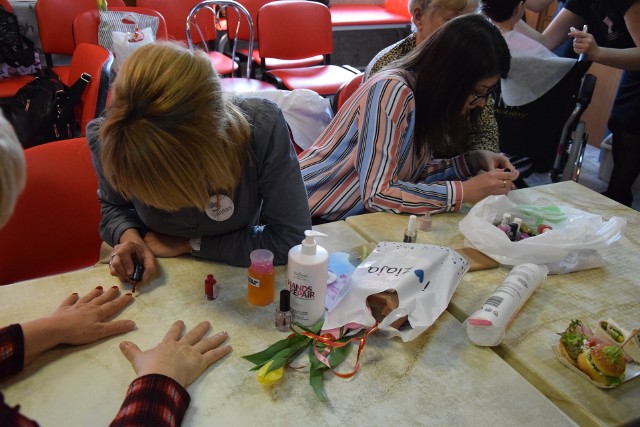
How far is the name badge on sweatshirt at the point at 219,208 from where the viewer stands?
4.03ft

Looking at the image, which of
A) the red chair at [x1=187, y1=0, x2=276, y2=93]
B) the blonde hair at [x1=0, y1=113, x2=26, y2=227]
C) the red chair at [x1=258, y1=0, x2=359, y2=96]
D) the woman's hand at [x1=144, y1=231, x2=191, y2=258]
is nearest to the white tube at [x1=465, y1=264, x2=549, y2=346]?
the woman's hand at [x1=144, y1=231, x2=191, y2=258]

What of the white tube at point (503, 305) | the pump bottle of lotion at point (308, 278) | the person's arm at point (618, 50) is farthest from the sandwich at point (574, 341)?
the person's arm at point (618, 50)

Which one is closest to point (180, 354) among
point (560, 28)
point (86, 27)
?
point (560, 28)

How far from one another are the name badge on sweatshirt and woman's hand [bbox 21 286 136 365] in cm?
26

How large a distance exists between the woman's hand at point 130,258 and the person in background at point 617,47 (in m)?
2.11

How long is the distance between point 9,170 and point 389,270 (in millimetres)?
728

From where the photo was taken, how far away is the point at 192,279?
3.95 ft

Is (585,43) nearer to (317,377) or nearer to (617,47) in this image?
(617,47)

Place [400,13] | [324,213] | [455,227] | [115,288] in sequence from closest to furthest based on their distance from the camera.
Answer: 1. [115,288]
2. [455,227]
3. [324,213]
4. [400,13]

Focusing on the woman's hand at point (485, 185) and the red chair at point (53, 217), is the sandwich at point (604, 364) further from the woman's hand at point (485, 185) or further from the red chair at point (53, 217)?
the red chair at point (53, 217)

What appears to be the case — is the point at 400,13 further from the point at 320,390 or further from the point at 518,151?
the point at 320,390

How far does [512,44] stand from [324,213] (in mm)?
1392

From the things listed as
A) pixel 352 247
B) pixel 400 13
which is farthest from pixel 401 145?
pixel 400 13

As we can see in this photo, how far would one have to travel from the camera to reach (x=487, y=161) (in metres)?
1.77
